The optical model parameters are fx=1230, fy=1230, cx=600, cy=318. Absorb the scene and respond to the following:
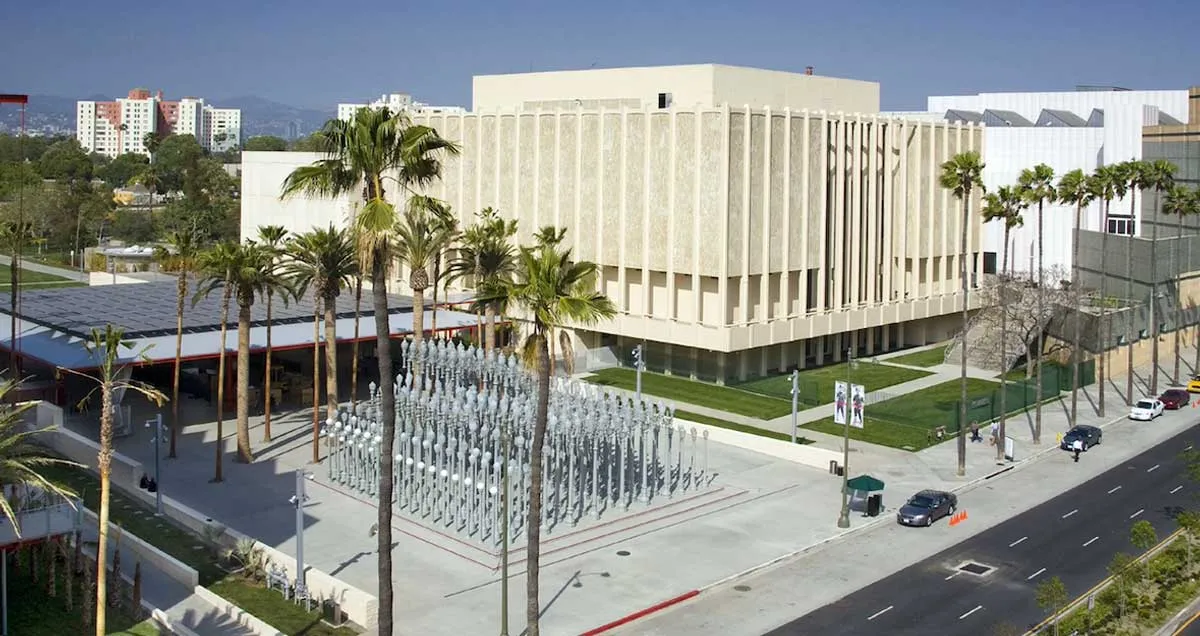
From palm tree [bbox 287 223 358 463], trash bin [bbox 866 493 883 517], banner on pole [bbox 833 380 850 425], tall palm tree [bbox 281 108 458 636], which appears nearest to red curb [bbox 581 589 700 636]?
tall palm tree [bbox 281 108 458 636]

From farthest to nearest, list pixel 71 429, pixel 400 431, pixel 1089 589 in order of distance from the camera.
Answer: pixel 71 429 → pixel 400 431 → pixel 1089 589

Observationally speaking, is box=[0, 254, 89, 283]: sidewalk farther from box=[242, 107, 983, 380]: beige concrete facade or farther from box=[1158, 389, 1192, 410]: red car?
box=[1158, 389, 1192, 410]: red car

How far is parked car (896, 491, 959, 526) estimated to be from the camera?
4322 cm

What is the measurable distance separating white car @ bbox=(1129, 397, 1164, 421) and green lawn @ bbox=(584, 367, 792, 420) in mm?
17415

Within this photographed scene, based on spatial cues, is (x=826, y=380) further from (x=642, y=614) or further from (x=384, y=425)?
(x=384, y=425)

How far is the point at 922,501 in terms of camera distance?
43.9 m

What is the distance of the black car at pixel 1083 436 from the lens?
55.1m

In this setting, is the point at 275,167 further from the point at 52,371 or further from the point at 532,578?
the point at 532,578

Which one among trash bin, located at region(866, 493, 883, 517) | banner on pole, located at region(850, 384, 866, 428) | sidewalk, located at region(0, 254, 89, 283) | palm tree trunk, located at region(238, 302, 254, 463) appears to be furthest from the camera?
sidewalk, located at region(0, 254, 89, 283)

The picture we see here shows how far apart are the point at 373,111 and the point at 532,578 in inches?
456

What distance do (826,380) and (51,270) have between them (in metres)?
93.2

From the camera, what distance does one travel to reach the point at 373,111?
2614cm

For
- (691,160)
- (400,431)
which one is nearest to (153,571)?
(400,431)

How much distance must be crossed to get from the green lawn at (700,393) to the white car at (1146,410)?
17.4 m
